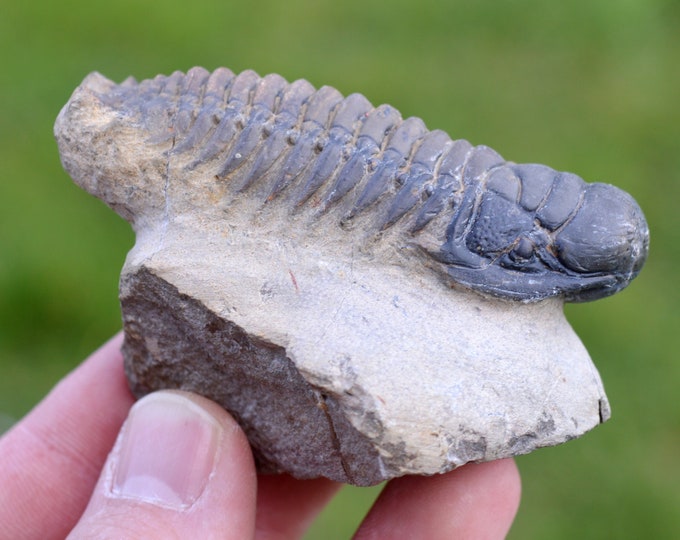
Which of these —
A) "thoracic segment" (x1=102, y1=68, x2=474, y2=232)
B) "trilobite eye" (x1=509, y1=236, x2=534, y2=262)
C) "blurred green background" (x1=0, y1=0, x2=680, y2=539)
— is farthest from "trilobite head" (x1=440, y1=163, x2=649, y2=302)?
"blurred green background" (x1=0, y1=0, x2=680, y2=539)

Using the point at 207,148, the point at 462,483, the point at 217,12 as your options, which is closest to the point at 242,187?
the point at 207,148

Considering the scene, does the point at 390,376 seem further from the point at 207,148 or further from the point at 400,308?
the point at 207,148

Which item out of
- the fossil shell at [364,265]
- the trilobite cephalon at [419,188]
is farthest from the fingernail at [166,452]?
the trilobite cephalon at [419,188]

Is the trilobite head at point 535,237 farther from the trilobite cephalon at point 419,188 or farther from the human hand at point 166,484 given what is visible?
the human hand at point 166,484

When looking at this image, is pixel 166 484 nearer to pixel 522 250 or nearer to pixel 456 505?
pixel 456 505

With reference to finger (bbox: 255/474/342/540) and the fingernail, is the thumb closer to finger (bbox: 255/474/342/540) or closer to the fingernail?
the fingernail

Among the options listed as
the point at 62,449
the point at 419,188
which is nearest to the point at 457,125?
the point at 419,188

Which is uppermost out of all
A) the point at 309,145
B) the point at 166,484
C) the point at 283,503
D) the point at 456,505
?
the point at 309,145
